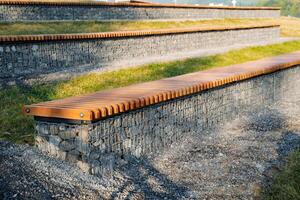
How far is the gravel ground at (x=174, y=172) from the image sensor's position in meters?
4.38

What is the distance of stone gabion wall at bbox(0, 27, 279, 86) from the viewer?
30.3 feet

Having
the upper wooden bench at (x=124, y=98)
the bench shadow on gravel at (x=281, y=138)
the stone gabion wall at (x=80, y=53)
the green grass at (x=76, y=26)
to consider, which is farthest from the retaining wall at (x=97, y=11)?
the bench shadow on gravel at (x=281, y=138)

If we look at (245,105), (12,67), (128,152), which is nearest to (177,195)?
(128,152)

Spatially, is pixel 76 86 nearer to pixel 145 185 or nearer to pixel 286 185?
pixel 145 185

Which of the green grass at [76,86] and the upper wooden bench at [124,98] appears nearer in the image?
the upper wooden bench at [124,98]

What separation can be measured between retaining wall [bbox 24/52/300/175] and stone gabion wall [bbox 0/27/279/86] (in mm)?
3463

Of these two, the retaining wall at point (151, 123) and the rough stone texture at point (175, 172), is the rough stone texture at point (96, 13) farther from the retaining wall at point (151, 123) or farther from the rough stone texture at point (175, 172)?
the rough stone texture at point (175, 172)

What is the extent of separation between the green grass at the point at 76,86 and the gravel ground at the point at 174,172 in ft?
2.44

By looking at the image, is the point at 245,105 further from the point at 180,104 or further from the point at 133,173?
the point at 133,173

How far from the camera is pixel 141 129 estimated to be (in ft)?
19.1

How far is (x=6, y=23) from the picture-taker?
12.3 meters

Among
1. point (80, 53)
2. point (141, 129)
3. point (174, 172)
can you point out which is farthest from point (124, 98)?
point (80, 53)

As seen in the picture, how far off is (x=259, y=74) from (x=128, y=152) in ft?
15.1

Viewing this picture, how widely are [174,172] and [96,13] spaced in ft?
35.9
